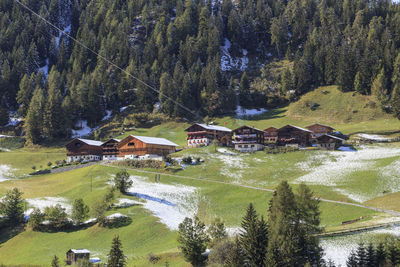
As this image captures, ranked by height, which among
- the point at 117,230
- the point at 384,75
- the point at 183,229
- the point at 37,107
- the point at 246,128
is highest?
the point at 384,75

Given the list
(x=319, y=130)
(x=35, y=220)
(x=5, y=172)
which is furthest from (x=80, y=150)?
(x=319, y=130)

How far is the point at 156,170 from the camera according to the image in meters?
96.3

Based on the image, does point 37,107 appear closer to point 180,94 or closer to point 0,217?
point 180,94

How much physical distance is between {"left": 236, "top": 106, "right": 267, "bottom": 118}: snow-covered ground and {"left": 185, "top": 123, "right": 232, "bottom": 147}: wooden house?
93.8ft

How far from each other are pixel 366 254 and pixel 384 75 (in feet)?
397

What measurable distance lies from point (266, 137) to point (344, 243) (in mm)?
79043

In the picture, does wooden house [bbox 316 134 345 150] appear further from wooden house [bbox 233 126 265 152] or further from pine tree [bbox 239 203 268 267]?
pine tree [bbox 239 203 268 267]

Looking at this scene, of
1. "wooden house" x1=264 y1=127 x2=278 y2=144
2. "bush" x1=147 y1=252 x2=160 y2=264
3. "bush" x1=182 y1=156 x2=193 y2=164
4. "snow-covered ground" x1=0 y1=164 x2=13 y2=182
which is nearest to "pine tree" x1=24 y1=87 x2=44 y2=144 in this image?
"snow-covered ground" x1=0 y1=164 x2=13 y2=182

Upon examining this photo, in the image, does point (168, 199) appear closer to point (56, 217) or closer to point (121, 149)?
point (56, 217)

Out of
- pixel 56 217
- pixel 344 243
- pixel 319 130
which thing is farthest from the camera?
pixel 319 130

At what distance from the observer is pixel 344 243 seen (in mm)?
48562

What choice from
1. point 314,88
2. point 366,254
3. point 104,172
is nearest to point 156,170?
point 104,172

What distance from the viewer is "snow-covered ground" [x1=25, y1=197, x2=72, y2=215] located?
247ft

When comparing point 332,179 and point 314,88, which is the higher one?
point 314,88
